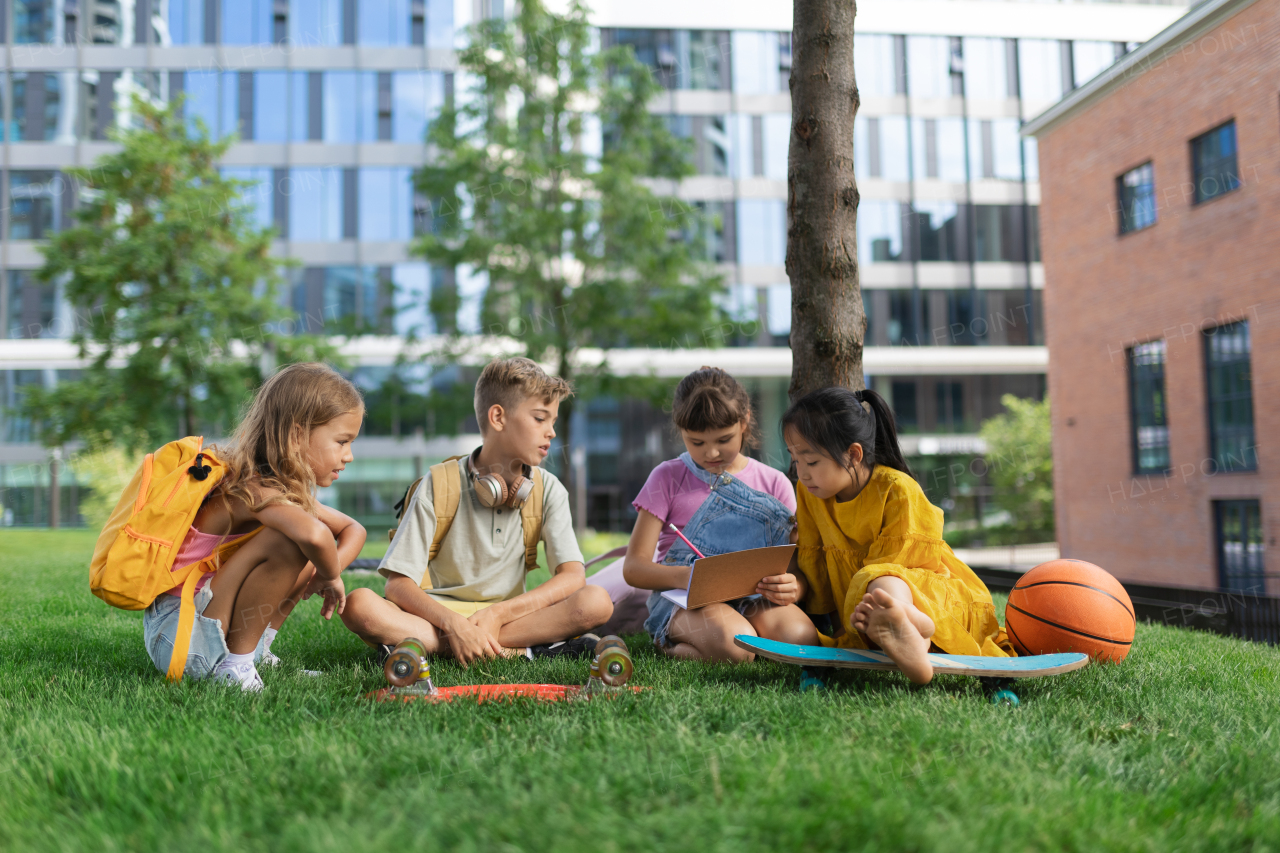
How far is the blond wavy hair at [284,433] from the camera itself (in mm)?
3174

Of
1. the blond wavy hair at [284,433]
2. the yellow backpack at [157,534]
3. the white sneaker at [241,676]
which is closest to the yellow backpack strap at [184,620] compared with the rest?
the yellow backpack at [157,534]

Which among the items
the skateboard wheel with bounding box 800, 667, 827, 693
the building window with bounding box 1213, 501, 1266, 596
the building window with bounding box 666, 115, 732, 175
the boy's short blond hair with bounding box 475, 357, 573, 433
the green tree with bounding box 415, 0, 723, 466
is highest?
the building window with bounding box 666, 115, 732, 175

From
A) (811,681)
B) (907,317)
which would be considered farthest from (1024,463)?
(811,681)

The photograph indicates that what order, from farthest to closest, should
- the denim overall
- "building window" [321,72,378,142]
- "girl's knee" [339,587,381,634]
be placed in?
"building window" [321,72,378,142], the denim overall, "girl's knee" [339,587,381,634]

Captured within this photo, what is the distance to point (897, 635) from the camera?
110 inches

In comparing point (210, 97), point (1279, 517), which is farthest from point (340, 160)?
point (1279, 517)

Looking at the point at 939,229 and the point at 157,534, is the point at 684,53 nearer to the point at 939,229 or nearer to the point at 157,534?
the point at 939,229

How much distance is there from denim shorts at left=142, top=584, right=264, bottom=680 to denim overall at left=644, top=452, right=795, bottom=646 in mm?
1782

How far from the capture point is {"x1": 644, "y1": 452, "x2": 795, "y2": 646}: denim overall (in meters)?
3.96

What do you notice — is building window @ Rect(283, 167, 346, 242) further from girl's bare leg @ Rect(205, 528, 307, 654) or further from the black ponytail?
the black ponytail

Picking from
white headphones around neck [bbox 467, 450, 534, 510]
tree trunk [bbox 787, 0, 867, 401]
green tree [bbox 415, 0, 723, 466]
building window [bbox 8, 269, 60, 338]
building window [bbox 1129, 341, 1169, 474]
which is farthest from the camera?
building window [bbox 8, 269, 60, 338]

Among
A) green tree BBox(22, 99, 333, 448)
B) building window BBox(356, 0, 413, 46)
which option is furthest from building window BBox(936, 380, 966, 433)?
green tree BBox(22, 99, 333, 448)

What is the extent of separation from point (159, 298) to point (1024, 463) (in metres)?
23.8

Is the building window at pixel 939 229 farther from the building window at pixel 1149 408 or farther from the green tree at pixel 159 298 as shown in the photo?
the green tree at pixel 159 298
